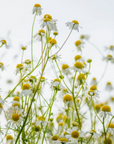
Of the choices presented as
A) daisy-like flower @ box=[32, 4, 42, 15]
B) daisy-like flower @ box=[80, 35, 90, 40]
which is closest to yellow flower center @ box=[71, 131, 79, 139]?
daisy-like flower @ box=[32, 4, 42, 15]

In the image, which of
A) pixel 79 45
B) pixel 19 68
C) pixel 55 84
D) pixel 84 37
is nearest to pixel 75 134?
pixel 55 84

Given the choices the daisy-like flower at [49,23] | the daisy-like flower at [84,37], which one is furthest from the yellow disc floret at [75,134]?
the daisy-like flower at [84,37]

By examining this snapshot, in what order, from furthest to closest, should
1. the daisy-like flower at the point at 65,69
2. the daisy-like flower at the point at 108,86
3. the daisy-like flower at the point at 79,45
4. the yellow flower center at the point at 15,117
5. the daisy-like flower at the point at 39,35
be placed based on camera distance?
the daisy-like flower at the point at 108,86, the daisy-like flower at the point at 79,45, the daisy-like flower at the point at 65,69, the daisy-like flower at the point at 39,35, the yellow flower center at the point at 15,117

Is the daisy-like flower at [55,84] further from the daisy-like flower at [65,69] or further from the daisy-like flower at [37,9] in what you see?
the daisy-like flower at [37,9]

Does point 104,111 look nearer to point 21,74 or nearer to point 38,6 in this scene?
point 21,74

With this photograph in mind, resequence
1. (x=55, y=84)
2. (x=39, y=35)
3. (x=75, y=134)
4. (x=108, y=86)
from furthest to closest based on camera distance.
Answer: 1. (x=108, y=86)
2. (x=55, y=84)
3. (x=39, y=35)
4. (x=75, y=134)

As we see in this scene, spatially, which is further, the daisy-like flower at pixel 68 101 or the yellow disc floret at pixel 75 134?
the daisy-like flower at pixel 68 101

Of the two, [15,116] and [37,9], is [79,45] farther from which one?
[15,116]

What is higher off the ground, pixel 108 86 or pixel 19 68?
pixel 19 68

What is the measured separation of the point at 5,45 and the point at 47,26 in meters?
0.41

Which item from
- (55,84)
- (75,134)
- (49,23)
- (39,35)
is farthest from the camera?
(55,84)

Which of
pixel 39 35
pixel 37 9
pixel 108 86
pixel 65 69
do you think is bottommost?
pixel 108 86

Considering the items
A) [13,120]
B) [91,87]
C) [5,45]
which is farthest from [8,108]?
[91,87]

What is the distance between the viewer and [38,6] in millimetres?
1470
